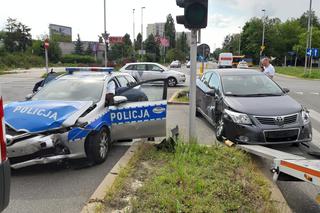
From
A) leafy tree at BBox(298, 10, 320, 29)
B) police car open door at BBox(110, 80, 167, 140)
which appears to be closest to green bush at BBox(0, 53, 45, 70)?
police car open door at BBox(110, 80, 167, 140)

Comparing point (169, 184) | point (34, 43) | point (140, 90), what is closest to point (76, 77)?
point (140, 90)

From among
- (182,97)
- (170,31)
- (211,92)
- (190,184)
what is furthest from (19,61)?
(190,184)

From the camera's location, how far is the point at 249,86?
313 inches

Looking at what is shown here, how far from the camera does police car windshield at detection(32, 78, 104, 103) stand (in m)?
6.40

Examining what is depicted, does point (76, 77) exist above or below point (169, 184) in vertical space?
above

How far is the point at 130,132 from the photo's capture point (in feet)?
21.0

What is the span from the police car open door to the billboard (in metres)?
126

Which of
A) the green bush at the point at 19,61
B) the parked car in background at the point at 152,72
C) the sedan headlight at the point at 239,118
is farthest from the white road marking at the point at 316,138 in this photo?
the green bush at the point at 19,61

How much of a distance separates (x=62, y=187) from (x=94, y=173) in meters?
0.65

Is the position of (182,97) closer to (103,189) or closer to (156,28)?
(103,189)

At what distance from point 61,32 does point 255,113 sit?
14038cm

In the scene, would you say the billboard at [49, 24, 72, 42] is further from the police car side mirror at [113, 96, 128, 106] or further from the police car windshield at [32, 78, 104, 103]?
the police car side mirror at [113, 96, 128, 106]

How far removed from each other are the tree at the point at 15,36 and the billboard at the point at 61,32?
31062 mm

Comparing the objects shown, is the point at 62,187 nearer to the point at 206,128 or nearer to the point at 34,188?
the point at 34,188
